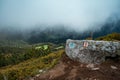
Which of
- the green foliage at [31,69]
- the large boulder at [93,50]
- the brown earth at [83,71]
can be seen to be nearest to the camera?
the brown earth at [83,71]

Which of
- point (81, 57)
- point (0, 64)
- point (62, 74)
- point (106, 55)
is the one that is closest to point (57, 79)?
point (62, 74)

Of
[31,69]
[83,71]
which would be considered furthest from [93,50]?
[31,69]

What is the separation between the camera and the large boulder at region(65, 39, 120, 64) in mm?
18781

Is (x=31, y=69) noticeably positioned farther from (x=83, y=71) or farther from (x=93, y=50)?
(x=83, y=71)

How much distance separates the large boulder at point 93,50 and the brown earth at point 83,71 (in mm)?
702

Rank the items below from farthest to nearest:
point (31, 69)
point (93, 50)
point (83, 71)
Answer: point (31, 69) → point (93, 50) → point (83, 71)

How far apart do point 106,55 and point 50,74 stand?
642cm

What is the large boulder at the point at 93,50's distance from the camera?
739 inches

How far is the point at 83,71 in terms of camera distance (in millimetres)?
17547

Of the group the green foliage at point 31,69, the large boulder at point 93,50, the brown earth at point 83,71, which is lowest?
the green foliage at point 31,69

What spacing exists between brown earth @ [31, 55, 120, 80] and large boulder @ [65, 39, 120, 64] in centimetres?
70

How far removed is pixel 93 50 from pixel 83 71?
3181 mm

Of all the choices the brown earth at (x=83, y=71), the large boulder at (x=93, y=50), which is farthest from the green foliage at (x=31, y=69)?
the large boulder at (x=93, y=50)

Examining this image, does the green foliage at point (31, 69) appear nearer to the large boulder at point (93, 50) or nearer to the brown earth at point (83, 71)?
the brown earth at point (83, 71)
